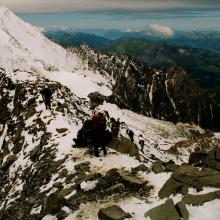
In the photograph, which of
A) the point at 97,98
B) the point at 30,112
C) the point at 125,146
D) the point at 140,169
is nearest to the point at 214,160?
the point at 140,169

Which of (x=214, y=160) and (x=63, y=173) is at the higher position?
(x=214, y=160)

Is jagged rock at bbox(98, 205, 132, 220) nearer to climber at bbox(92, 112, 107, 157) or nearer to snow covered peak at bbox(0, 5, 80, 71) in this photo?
climber at bbox(92, 112, 107, 157)

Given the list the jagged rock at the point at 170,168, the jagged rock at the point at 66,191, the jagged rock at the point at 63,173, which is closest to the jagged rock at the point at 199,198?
the jagged rock at the point at 170,168

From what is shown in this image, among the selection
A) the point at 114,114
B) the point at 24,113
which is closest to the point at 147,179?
the point at 24,113

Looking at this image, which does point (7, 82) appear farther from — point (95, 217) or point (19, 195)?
point (95, 217)

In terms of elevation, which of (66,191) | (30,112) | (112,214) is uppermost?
(112,214)

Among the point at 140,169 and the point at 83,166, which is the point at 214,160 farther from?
the point at 83,166

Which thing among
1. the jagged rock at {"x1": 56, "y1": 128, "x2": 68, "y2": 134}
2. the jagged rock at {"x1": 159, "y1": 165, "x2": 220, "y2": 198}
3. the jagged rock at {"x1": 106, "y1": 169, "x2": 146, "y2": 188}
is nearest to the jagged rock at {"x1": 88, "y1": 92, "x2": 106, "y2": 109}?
the jagged rock at {"x1": 56, "y1": 128, "x2": 68, "y2": 134}
